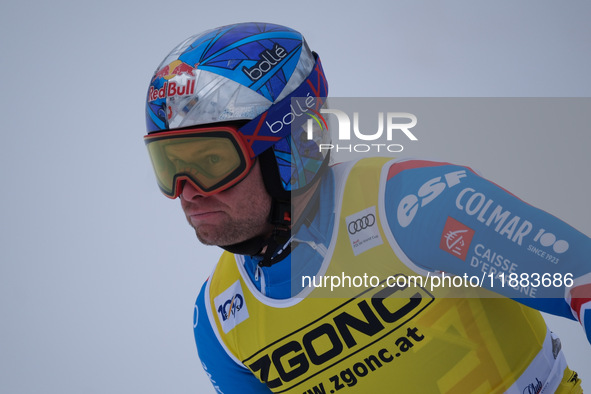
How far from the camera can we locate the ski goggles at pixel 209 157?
1646 mm

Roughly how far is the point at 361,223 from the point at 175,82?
0.66 meters

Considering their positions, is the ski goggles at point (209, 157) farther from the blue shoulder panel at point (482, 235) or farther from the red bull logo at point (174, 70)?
the blue shoulder panel at point (482, 235)

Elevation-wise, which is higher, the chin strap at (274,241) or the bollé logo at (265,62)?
the bollé logo at (265,62)

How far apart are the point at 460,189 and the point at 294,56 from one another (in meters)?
0.66

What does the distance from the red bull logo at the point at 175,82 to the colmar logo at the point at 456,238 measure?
78 centimetres

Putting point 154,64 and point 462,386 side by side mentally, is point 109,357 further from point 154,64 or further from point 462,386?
point 462,386

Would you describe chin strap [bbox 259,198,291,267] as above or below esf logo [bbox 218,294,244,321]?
above

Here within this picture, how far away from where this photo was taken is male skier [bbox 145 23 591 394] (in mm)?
1621

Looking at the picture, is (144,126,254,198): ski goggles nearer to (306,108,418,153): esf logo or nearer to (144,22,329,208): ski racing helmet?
(144,22,329,208): ski racing helmet

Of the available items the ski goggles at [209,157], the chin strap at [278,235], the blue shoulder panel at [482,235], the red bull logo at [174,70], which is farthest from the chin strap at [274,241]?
the red bull logo at [174,70]

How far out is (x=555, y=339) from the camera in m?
1.83

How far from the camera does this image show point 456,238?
1473 millimetres

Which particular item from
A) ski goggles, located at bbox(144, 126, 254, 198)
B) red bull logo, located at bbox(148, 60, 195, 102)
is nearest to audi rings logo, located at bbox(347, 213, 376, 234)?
ski goggles, located at bbox(144, 126, 254, 198)

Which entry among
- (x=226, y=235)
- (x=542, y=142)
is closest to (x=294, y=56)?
(x=226, y=235)
